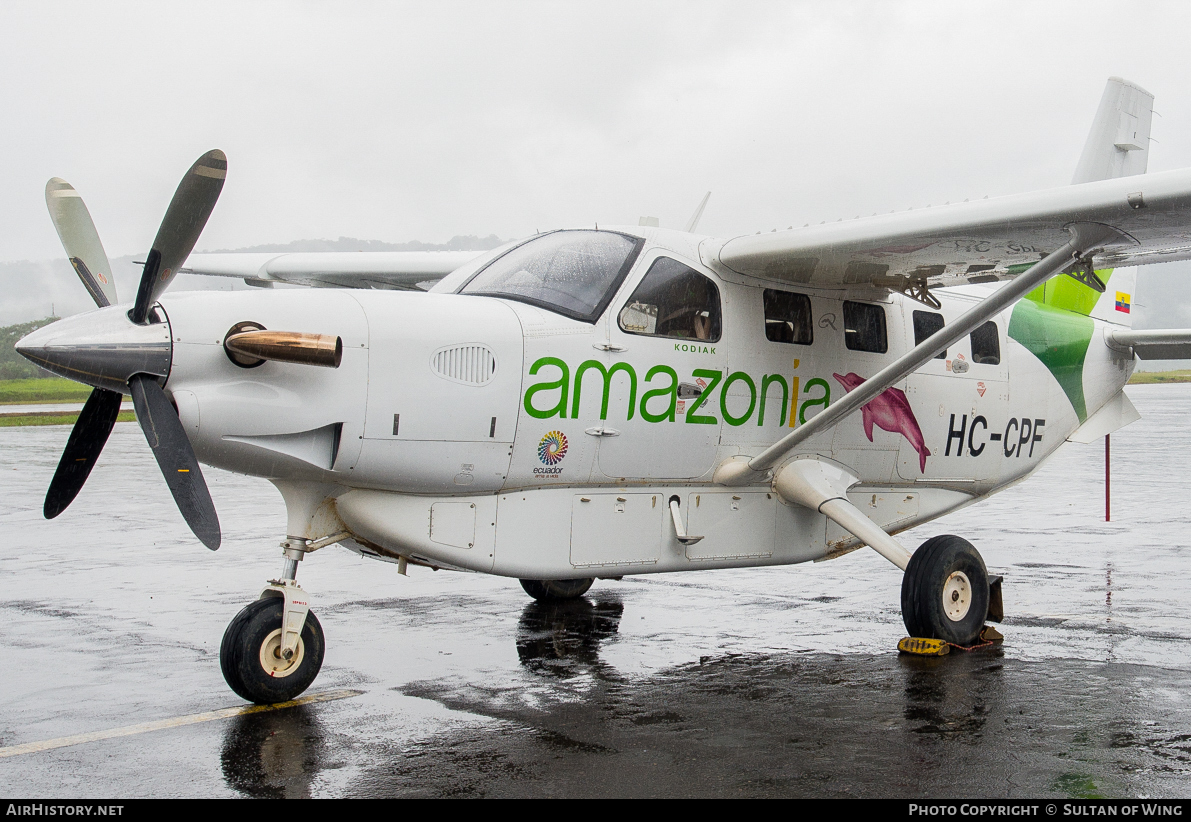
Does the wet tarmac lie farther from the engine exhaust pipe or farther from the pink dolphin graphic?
the engine exhaust pipe

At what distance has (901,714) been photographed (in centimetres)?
594

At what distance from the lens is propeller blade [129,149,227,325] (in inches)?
227

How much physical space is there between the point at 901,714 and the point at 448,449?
2924 millimetres

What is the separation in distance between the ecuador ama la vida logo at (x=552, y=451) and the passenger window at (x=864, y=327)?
9.16ft

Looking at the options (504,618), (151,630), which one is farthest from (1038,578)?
(151,630)

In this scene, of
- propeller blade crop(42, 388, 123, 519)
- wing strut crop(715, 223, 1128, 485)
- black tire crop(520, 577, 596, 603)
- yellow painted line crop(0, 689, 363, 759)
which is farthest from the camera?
black tire crop(520, 577, 596, 603)

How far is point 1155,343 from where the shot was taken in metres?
10.7

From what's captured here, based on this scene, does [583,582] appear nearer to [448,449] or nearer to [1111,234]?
[448,449]

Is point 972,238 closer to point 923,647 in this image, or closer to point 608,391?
point 608,391

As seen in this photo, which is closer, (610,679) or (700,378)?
(610,679)

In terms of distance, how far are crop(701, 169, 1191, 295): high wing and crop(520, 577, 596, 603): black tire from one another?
127 inches

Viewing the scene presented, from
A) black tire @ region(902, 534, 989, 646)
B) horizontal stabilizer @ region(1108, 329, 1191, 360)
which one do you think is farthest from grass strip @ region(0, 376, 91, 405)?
black tire @ region(902, 534, 989, 646)

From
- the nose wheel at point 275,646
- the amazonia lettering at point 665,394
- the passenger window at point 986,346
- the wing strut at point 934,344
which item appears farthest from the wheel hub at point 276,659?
the passenger window at point 986,346

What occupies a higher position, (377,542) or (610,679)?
(377,542)
